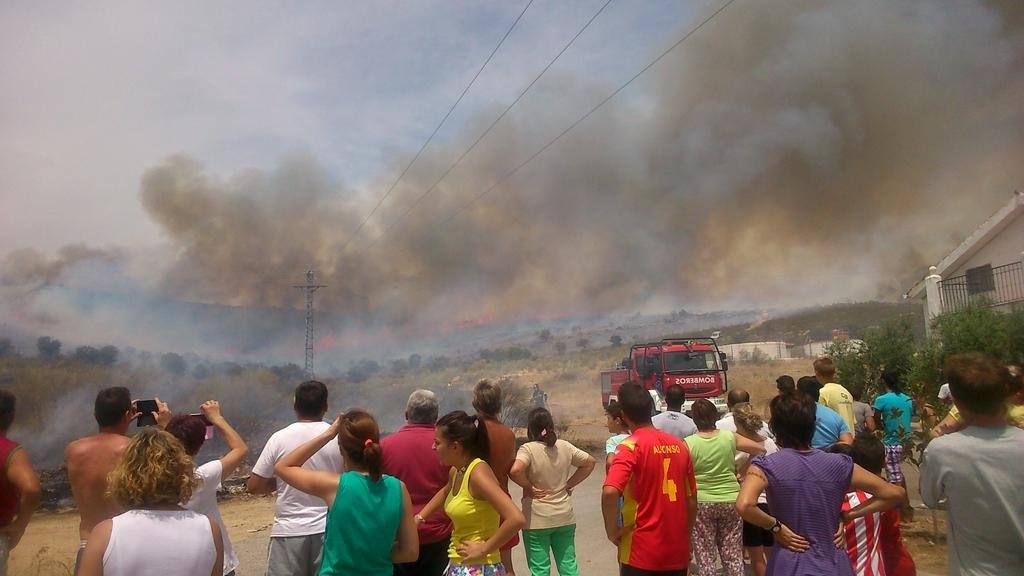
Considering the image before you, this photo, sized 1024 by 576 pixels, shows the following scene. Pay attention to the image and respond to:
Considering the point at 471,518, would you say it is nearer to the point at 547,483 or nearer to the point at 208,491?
the point at 547,483

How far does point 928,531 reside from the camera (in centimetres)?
639

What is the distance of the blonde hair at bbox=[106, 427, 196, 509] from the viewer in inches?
85.1

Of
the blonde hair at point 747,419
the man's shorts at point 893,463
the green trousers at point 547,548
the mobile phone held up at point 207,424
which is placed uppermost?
the mobile phone held up at point 207,424

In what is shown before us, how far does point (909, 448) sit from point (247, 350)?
3468 centimetres

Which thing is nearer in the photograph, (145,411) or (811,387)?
(145,411)

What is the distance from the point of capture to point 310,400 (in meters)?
3.59

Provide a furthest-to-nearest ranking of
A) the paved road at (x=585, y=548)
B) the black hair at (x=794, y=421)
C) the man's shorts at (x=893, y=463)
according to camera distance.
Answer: the man's shorts at (x=893, y=463)
the paved road at (x=585, y=548)
the black hair at (x=794, y=421)

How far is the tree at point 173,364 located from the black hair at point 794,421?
2986 cm

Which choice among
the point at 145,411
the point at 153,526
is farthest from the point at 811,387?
the point at 153,526

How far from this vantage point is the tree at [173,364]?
2833cm

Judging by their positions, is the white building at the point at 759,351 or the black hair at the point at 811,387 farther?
the white building at the point at 759,351

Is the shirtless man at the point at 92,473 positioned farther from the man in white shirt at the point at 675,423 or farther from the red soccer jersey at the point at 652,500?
the man in white shirt at the point at 675,423

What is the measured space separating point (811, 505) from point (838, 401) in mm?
3179

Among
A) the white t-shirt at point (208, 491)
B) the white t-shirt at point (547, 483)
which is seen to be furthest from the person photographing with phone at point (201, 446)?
the white t-shirt at point (547, 483)
